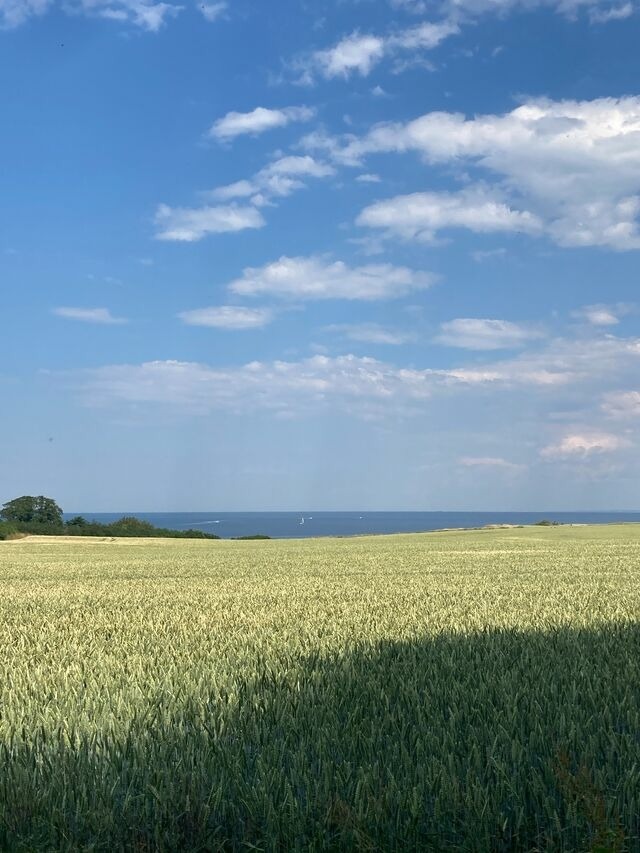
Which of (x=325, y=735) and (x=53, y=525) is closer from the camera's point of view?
(x=325, y=735)

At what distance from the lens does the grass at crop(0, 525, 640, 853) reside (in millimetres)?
2943

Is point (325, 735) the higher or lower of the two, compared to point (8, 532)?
higher

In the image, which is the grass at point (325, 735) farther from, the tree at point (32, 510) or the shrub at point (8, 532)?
the tree at point (32, 510)

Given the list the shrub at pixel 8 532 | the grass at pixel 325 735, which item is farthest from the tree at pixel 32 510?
the grass at pixel 325 735

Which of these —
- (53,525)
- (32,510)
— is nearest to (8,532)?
(53,525)

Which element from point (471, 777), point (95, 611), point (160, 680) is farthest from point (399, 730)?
point (95, 611)

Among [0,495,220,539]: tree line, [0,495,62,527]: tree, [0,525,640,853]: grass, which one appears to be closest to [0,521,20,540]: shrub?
[0,495,220,539]: tree line

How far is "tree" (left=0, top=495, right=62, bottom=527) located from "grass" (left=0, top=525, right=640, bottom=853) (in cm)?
8373

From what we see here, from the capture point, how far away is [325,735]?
3.91m

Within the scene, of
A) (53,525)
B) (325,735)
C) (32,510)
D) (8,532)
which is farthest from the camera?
(32,510)

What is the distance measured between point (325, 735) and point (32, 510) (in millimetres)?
89870

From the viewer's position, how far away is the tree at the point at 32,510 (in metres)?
86.7

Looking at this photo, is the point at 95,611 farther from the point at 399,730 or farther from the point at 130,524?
the point at 130,524

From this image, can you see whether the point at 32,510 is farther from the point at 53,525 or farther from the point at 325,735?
the point at 325,735
